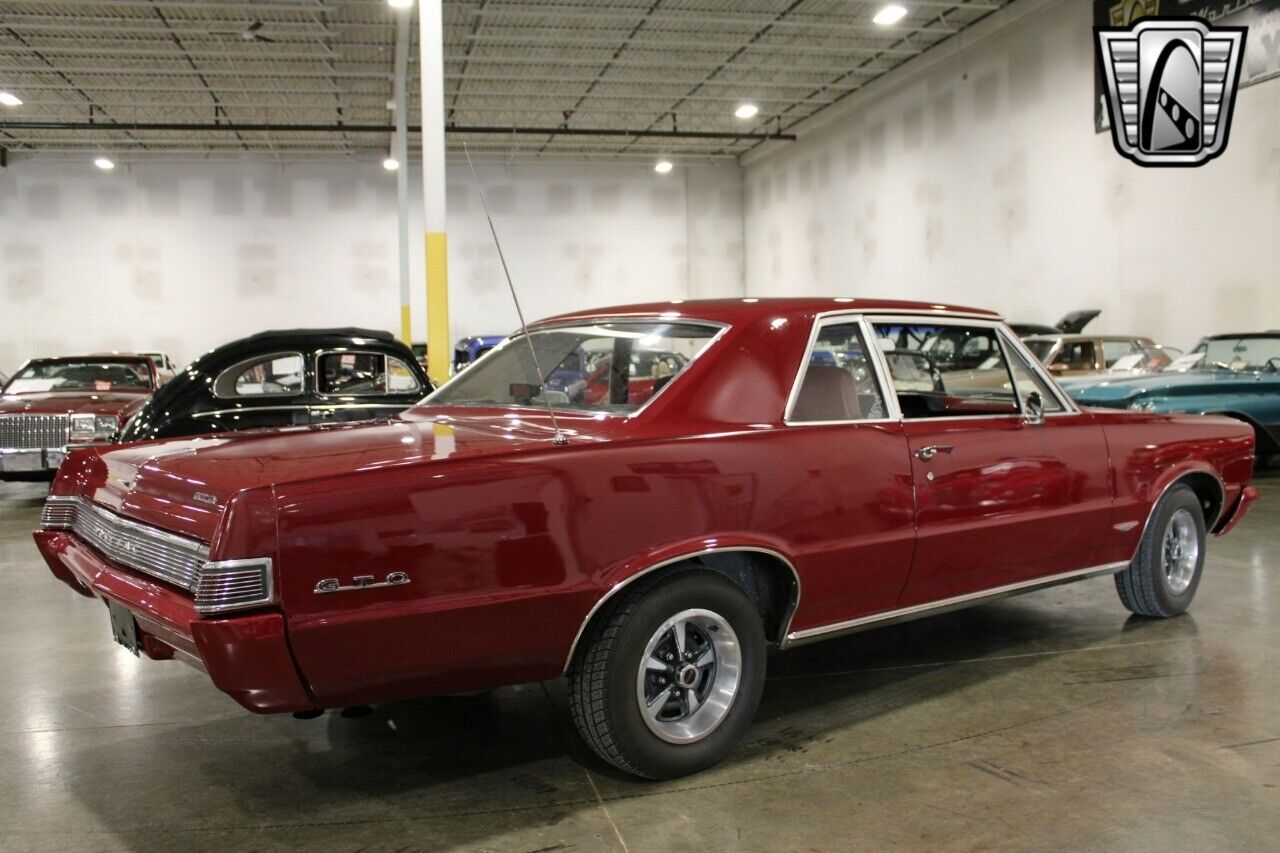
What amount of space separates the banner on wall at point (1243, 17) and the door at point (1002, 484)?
1063cm

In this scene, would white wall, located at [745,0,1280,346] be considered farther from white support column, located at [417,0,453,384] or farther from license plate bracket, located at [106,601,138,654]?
license plate bracket, located at [106,601,138,654]

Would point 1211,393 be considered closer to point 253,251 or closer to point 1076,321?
point 1076,321

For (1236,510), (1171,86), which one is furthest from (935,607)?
(1171,86)

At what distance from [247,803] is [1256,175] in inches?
534

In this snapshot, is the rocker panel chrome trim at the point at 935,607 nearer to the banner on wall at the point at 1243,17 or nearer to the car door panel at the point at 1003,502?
the car door panel at the point at 1003,502

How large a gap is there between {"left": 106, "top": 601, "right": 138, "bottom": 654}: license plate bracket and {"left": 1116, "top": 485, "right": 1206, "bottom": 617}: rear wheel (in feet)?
12.8

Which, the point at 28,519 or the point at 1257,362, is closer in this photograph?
the point at 28,519

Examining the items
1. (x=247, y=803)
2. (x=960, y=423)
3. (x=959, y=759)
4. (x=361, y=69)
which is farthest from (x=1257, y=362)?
(x=361, y=69)

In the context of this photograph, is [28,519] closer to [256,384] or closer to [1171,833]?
[256,384]

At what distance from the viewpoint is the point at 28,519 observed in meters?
8.46

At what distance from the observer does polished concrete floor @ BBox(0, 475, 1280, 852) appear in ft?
8.64

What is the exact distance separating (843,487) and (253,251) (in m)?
24.6

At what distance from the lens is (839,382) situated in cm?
339

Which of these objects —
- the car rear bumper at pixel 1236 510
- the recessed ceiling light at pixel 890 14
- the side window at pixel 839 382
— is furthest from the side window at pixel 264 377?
the recessed ceiling light at pixel 890 14
